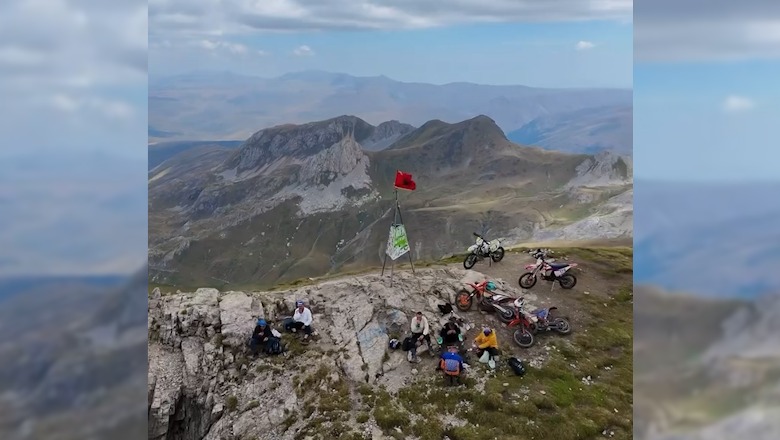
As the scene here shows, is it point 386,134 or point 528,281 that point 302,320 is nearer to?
point 528,281

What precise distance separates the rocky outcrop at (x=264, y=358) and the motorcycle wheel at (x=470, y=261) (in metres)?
1.27

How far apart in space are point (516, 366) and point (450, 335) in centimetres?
189

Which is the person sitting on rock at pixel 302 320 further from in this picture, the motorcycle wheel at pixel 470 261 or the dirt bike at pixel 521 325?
the motorcycle wheel at pixel 470 261

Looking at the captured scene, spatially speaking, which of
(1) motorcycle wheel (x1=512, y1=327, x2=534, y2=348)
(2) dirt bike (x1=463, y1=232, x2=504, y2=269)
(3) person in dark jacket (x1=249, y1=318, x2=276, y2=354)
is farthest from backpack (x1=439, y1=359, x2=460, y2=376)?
(2) dirt bike (x1=463, y1=232, x2=504, y2=269)

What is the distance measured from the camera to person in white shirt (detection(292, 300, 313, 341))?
48.5 ft

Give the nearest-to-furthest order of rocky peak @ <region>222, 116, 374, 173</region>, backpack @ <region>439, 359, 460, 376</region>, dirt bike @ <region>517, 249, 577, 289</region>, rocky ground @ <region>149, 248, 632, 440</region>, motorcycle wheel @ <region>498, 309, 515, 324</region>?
rocky ground @ <region>149, 248, 632, 440</region>
backpack @ <region>439, 359, 460, 376</region>
motorcycle wheel @ <region>498, 309, 515, 324</region>
dirt bike @ <region>517, 249, 577, 289</region>
rocky peak @ <region>222, 116, 374, 173</region>

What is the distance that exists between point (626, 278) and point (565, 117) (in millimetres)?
84138

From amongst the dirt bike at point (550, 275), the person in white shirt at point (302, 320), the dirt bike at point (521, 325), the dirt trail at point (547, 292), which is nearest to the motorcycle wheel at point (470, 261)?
the dirt trail at point (547, 292)

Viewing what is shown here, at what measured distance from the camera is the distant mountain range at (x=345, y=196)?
87062 mm

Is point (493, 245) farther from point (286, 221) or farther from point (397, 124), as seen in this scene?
point (397, 124)

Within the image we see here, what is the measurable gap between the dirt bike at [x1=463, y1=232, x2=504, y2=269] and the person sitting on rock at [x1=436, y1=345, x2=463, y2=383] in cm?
617

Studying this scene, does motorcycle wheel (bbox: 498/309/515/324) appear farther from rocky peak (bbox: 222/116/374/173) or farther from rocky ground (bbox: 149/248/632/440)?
rocky peak (bbox: 222/116/374/173)

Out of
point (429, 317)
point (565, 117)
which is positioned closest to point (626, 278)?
point (429, 317)

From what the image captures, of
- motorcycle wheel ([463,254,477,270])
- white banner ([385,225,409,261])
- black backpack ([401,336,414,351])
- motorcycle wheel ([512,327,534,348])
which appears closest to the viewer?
black backpack ([401,336,414,351])
